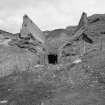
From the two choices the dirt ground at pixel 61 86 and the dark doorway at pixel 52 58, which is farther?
the dark doorway at pixel 52 58

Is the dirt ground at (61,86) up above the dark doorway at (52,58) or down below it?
below

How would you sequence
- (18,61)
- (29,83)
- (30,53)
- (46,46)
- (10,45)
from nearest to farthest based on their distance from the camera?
(29,83) → (18,61) → (30,53) → (10,45) → (46,46)

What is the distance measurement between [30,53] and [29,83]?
14.5 feet

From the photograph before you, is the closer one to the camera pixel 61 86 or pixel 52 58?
pixel 61 86

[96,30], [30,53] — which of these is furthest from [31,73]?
[96,30]

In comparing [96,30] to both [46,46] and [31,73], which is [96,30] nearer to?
[46,46]

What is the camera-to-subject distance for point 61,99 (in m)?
5.89

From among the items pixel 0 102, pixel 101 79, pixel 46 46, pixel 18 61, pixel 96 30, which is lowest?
pixel 0 102

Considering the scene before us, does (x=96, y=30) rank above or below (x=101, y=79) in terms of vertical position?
above

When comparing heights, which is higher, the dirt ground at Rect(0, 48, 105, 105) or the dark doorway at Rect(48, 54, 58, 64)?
the dark doorway at Rect(48, 54, 58, 64)

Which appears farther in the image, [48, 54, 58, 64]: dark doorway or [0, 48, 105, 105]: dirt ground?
[48, 54, 58, 64]: dark doorway

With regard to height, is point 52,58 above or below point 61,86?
above

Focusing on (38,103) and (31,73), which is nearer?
(38,103)

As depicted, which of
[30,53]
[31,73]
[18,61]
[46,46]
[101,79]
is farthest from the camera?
[46,46]
